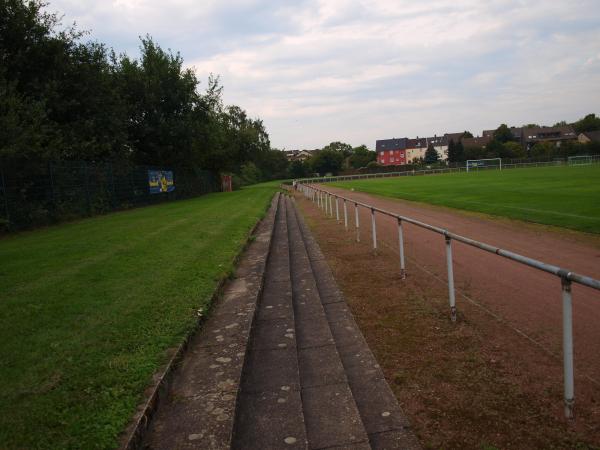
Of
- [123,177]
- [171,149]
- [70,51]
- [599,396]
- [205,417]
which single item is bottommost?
[599,396]

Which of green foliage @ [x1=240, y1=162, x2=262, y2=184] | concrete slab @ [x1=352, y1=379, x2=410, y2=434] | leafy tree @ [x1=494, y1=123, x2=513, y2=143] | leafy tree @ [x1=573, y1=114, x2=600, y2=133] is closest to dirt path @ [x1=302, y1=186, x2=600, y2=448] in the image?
concrete slab @ [x1=352, y1=379, x2=410, y2=434]

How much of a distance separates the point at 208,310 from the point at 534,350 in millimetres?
3623

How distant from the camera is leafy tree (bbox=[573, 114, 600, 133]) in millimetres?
136500

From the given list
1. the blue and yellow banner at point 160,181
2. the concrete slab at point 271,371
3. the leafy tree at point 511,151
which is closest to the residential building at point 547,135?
the leafy tree at point 511,151

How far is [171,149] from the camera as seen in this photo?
32.6 metres

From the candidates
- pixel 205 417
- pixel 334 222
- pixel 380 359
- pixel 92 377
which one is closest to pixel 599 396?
pixel 380 359

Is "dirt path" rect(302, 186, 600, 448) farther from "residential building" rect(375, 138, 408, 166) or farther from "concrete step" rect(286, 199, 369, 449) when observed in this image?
"residential building" rect(375, 138, 408, 166)

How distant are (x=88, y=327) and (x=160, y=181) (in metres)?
25.8

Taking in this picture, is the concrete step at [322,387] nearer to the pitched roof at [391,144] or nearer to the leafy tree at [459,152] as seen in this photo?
the leafy tree at [459,152]

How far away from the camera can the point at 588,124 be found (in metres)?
138

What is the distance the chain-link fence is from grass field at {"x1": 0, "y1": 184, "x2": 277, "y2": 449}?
559cm

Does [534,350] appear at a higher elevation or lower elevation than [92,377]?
lower

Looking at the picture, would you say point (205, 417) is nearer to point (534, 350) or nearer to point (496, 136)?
point (534, 350)

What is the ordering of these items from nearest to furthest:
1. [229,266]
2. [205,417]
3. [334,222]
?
[205,417] → [229,266] → [334,222]
